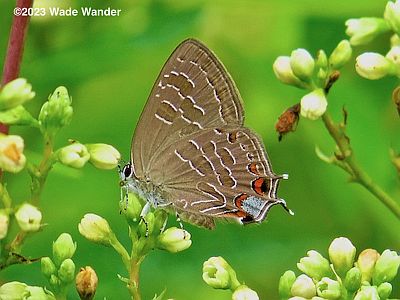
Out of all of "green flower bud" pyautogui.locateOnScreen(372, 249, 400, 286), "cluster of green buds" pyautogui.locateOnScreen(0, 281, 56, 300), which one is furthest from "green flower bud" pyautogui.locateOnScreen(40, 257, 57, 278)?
"green flower bud" pyautogui.locateOnScreen(372, 249, 400, 286)

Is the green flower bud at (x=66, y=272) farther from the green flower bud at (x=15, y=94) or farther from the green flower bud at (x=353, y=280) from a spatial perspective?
the green flower bud at (x=353, y=280)

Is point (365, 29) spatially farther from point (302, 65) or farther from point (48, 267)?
point (48, 267)

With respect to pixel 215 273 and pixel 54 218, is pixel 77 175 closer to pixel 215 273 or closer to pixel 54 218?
pixel 54 218

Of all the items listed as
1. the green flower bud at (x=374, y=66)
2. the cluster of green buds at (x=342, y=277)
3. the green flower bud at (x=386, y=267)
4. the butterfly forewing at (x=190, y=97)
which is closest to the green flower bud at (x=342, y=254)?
the cluster of green buds at (x=342, y=277)

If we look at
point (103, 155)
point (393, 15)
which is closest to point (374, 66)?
point (393, 15)

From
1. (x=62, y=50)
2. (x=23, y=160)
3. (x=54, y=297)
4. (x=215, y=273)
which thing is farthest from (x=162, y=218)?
(x=62, y=50)
